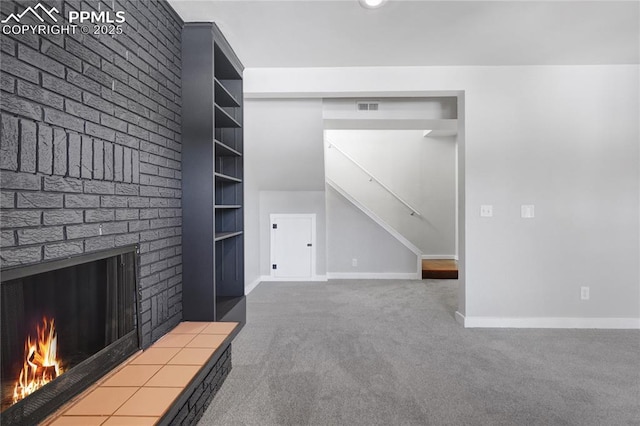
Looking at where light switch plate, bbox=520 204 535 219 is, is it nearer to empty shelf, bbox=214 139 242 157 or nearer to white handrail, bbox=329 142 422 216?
empty shelf, bbox=214 139 242 157

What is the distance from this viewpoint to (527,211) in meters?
3.18

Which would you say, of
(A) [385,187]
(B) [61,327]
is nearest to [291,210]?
(A) [385,187]

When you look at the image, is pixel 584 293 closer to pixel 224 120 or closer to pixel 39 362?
pixel 224 120

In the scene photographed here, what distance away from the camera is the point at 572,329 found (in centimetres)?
315

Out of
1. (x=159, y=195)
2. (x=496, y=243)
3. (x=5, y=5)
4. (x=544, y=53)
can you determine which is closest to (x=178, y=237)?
(x=159, y=195)

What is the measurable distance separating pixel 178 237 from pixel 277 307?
188 centimetres


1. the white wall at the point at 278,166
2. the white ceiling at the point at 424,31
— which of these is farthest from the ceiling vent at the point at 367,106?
the white ceiling at the point at 424,31

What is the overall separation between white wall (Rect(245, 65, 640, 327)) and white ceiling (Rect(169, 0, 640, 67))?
188 millimetres

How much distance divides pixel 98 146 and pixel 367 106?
2.93 m

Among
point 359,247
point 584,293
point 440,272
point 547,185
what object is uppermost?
point 547,185

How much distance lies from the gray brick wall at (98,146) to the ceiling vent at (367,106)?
2.08 meters

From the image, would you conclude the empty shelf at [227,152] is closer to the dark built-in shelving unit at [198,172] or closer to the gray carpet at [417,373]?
the dark built-in shelving unit at [198,172]

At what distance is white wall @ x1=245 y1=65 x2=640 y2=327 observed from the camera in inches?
124

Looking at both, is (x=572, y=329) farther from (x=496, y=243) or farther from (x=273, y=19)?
(x=273, y=19)
